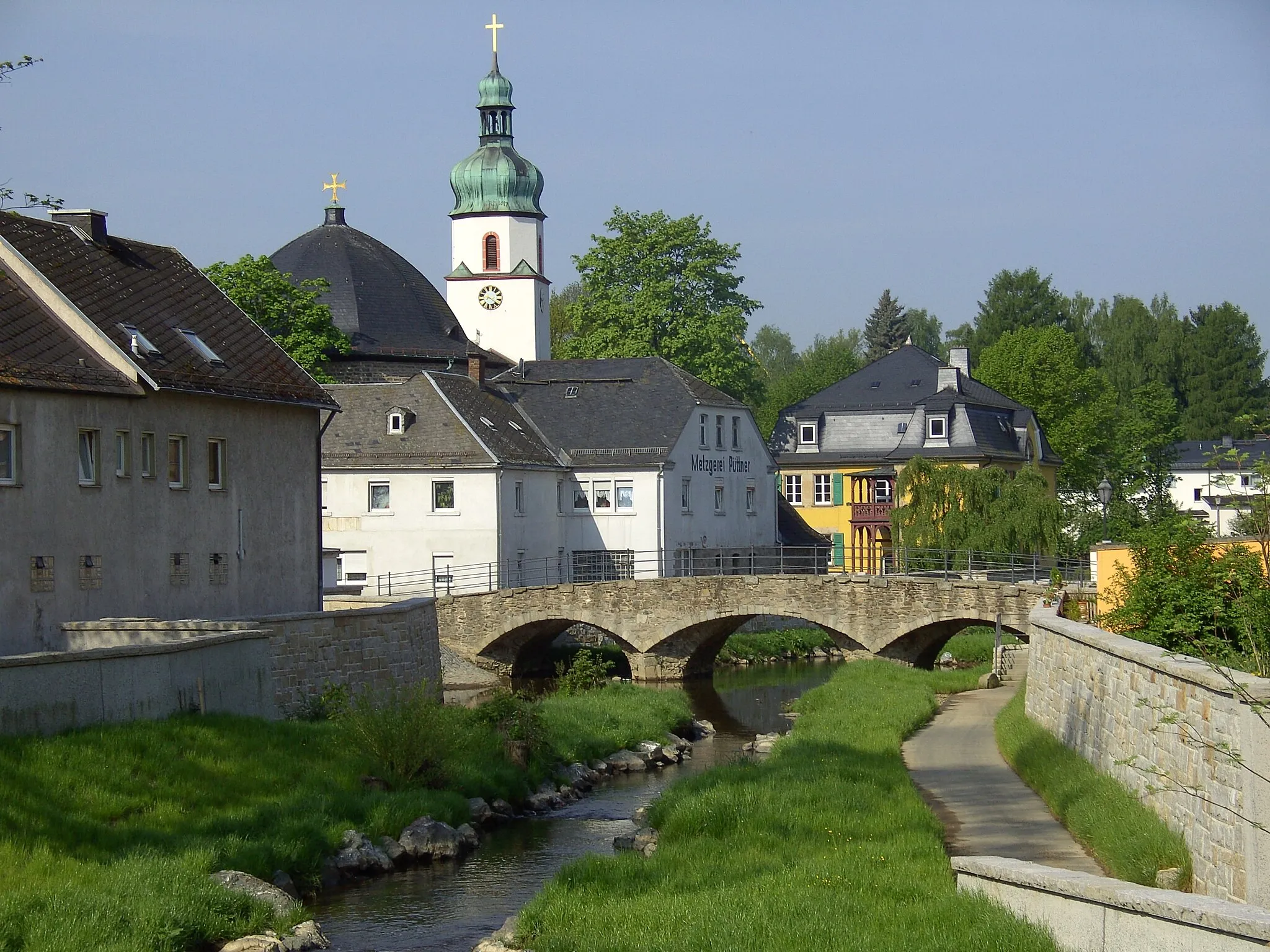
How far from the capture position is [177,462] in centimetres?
2770

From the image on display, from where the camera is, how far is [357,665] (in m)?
27.8

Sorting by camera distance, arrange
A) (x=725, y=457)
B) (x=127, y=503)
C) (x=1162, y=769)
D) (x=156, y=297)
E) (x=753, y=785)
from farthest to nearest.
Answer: (x=725, y=457)
(x=156, y=297)
(x=127, y=503)
(x=753, y=785)
(x=1162, y=769)

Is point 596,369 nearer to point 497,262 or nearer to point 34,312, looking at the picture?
point 497,262

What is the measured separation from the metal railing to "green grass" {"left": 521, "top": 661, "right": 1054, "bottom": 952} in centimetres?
2015

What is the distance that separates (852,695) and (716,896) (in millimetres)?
17593

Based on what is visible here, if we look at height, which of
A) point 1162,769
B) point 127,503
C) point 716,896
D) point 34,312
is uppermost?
point 34,312

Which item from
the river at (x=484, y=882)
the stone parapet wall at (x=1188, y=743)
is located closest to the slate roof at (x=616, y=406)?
the river at (x=484, y=882)

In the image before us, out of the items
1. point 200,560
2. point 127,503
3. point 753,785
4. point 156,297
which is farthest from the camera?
point 156,297

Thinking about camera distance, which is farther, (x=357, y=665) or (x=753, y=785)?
(x=357, y=665)

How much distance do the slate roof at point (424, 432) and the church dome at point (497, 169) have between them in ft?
81.0

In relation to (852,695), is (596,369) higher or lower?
higher

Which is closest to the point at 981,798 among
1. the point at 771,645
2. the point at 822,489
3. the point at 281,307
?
the point at 771,645

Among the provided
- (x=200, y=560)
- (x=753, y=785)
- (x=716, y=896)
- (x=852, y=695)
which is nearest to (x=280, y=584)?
(x=200, y=560)

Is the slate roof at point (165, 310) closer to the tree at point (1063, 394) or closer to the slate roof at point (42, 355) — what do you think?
the slate roof at point (42, 355)
